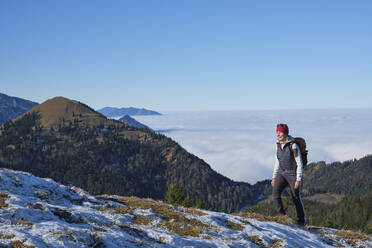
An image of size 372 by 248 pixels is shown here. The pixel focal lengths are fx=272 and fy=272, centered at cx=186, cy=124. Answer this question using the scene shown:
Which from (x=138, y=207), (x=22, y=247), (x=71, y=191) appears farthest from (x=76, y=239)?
(x=71, y=191)

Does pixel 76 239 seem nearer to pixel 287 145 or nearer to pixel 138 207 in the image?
pixel 138 207

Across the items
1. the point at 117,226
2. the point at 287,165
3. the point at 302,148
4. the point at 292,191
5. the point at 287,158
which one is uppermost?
the point at 302,148

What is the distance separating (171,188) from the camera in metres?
68.3

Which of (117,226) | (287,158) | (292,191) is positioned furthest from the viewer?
(292,191)

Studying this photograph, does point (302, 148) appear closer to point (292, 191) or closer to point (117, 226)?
point (292, 191)

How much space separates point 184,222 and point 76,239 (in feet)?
21.4

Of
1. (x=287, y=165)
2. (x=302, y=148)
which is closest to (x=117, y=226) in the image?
(x=287, y=165)

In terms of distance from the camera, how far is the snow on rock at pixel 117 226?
28.9 feet

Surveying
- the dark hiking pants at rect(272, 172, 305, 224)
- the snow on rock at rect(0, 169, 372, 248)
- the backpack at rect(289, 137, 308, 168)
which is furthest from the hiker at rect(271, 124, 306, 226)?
the snow on rock at rect(0, 169, 372, 248)

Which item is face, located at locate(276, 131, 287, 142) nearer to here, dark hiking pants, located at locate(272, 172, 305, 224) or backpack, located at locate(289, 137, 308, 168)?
backpack, located at locate(289, 137, 308, 168)

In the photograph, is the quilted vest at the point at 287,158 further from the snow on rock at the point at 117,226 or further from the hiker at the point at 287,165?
the snow on rock at the point at 117,226

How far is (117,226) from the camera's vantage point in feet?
37.7

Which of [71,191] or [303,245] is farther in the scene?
[71,191]

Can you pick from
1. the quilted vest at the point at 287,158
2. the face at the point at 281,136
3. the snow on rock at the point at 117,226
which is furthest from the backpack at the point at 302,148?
the snow on rock at the point at 117,226
